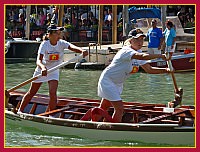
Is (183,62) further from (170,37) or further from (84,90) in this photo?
Answer: (84,90)

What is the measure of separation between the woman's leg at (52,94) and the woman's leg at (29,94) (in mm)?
305

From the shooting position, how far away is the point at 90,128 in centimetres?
1022

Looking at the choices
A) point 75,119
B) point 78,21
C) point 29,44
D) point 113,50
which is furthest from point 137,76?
point 78,21

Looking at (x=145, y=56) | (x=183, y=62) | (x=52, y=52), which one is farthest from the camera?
(x=183, y=62)

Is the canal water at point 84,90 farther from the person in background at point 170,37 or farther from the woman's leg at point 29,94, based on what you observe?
the person in background at point 170,37

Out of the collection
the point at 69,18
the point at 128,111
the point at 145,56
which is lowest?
the point at 128,111

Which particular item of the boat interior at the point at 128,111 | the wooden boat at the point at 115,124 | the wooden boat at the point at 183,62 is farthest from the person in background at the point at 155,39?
the wooden boat at the point at 115,124

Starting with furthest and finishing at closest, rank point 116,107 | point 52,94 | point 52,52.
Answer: point 52,94, point 52,52, point 116,107

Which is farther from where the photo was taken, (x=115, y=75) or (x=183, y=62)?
(x=183, y=62)

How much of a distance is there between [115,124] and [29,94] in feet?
6.97

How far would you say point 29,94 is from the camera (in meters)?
11.5

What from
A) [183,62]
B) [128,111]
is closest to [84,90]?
[183,62]

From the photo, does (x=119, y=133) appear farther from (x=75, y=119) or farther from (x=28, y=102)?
(x=28, y=102)

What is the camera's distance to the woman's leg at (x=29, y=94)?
11.3 meters
